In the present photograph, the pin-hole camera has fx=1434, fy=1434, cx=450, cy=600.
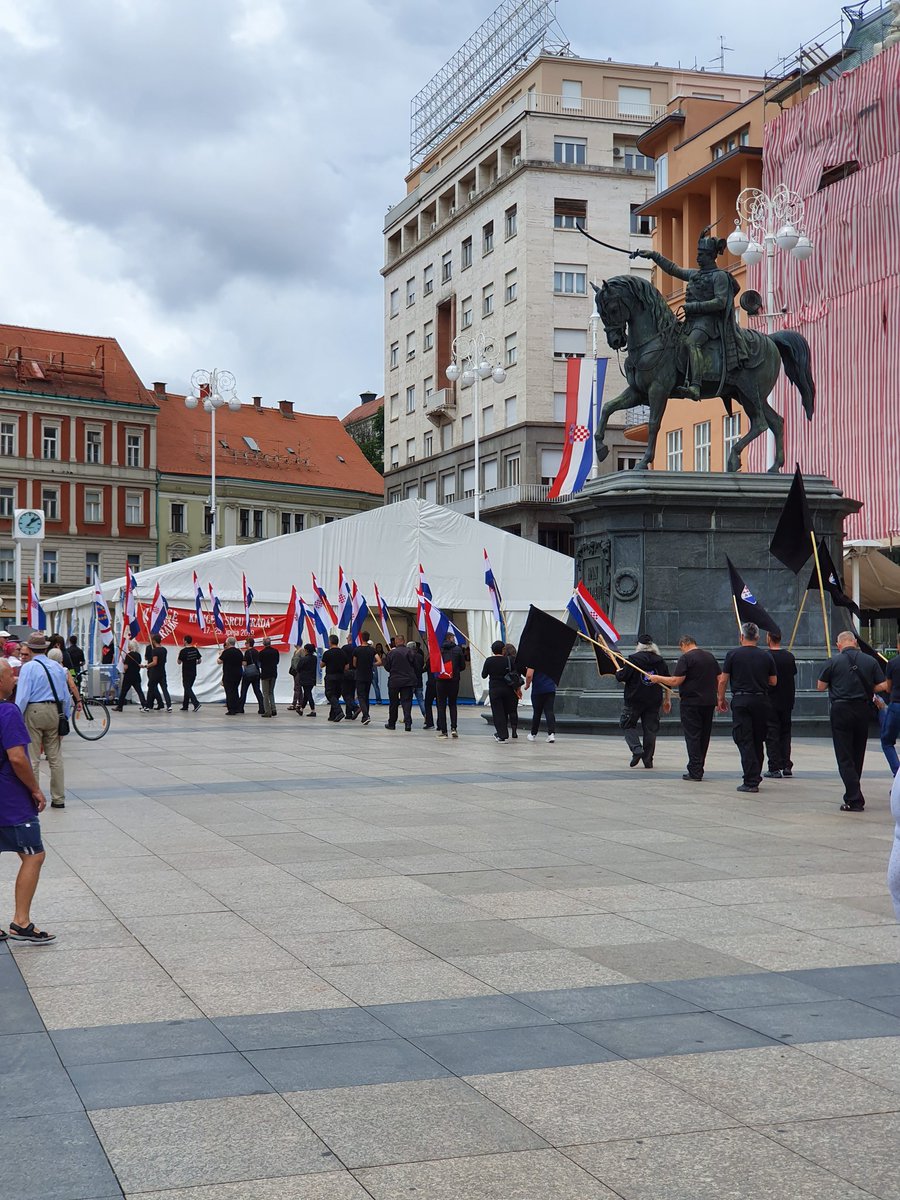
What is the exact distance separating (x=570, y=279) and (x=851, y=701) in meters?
52.6

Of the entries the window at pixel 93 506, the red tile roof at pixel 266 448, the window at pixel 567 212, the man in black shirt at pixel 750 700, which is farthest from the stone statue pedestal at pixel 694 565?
the red tile roof at pixel 266 448

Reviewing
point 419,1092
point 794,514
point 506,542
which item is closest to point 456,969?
point 419,1092

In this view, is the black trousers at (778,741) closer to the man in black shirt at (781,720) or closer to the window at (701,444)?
the man in black shirt at (781,720)

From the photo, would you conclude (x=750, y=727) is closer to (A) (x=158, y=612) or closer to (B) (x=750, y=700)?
(B) (x=750, y=700)

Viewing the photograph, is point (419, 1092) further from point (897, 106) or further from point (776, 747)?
point (897, 106)

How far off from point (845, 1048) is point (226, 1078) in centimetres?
227

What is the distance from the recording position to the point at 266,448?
3472 inches

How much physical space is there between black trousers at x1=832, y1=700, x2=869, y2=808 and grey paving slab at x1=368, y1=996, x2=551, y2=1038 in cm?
737

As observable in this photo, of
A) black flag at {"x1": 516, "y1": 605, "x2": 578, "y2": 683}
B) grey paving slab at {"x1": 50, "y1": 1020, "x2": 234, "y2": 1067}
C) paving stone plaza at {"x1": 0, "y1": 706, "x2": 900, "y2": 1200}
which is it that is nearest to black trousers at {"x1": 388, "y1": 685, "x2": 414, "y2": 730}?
black flag at {"x1": 516, "y1": 605, "x2": 578, "y2": 683}

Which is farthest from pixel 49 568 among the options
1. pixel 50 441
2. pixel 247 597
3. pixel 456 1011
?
pixel 456 1011

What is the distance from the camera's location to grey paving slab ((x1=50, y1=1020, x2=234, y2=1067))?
5.25 metres

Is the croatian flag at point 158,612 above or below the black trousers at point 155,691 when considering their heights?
above

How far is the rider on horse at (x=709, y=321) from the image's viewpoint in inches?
865

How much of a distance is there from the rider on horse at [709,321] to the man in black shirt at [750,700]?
8.93 meters
